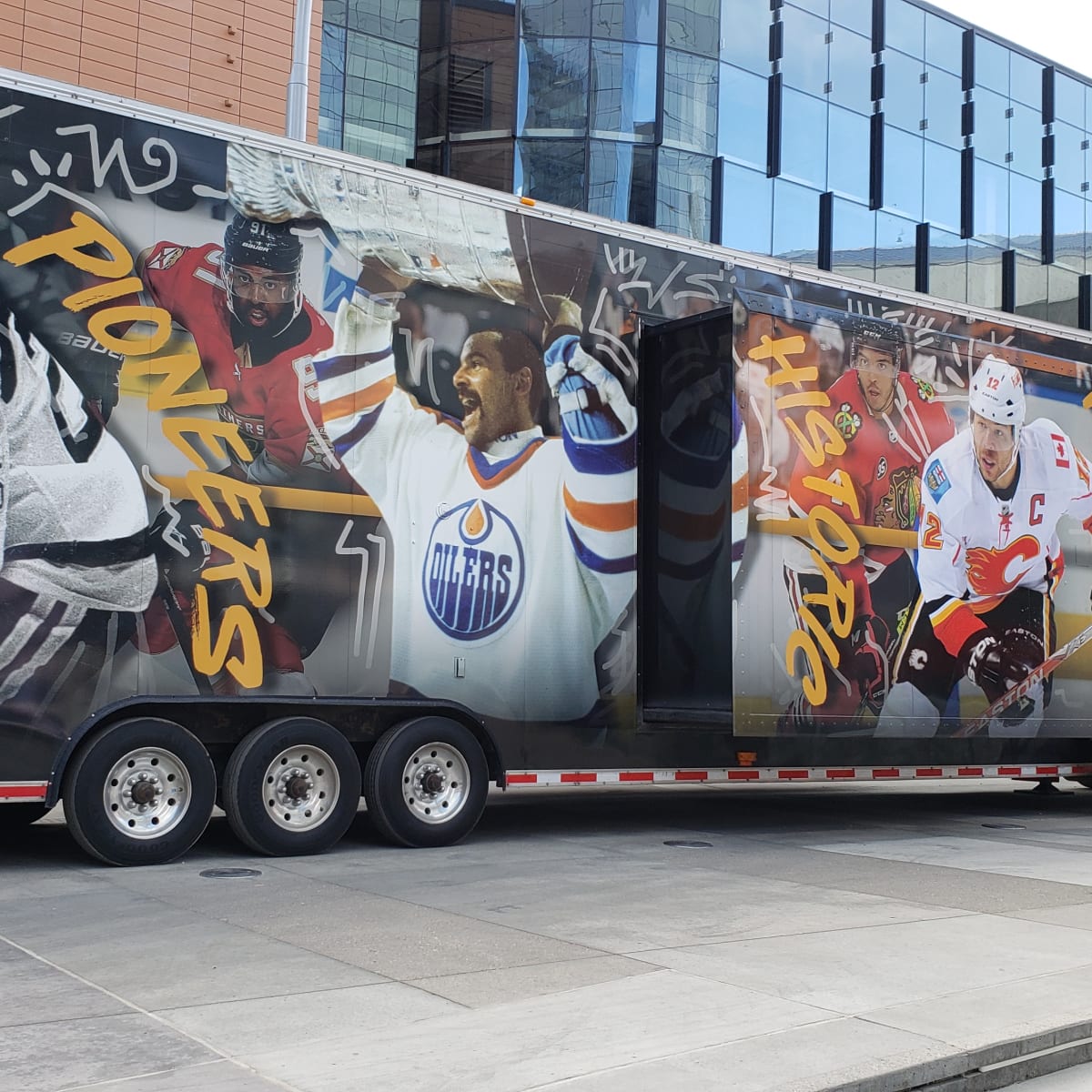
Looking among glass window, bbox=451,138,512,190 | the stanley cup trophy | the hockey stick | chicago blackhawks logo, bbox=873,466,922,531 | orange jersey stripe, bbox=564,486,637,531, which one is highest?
glass window, bbox=451,138,512,190

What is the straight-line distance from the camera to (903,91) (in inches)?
1305

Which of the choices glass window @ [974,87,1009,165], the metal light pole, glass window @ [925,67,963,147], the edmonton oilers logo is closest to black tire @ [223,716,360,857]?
the edmonton oilers logo

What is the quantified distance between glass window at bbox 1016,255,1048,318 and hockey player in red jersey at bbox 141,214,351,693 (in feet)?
99.0

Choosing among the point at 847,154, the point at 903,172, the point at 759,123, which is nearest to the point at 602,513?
the point at 759,123

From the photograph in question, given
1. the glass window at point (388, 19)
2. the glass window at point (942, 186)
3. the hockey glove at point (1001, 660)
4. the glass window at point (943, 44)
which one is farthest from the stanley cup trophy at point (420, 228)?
the glass window at point (943, 44)

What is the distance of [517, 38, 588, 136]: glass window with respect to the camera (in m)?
27.5

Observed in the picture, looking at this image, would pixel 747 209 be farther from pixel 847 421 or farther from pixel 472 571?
pixel 472 571

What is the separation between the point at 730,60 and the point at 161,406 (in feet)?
77.5

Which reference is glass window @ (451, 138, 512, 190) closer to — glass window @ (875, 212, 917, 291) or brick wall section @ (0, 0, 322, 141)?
brick wall section @ (0, 0, 322, 141)

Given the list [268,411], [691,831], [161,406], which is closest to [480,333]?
[268,411]

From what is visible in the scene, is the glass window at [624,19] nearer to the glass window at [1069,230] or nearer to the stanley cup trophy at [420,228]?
the glass window at [1069,230]

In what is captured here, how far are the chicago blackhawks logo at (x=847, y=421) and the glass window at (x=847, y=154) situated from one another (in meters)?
21.9

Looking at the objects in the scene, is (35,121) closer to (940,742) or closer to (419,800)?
(419,800)

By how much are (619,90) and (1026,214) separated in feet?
46.5
